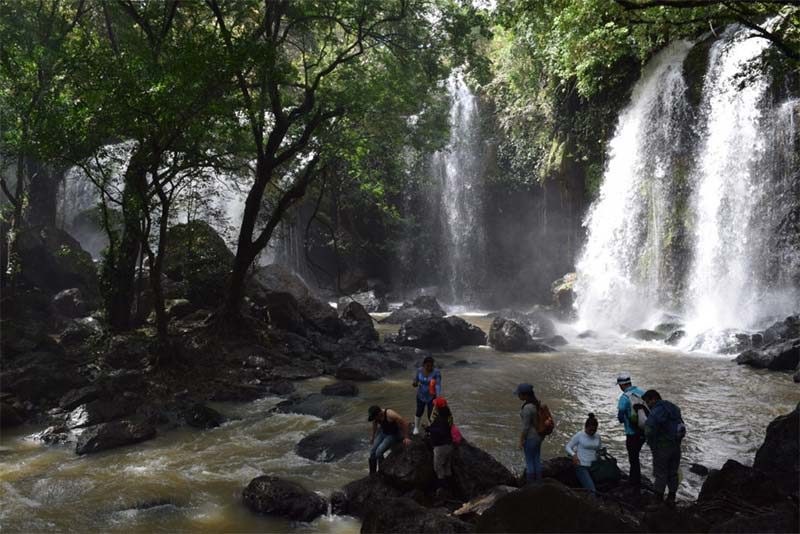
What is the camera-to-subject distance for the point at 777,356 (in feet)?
48.5

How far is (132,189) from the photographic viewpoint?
14.1 metres

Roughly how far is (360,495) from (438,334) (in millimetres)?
13026

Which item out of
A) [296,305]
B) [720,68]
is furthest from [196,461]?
[720,68]

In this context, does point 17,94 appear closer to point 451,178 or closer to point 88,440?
point 88,440

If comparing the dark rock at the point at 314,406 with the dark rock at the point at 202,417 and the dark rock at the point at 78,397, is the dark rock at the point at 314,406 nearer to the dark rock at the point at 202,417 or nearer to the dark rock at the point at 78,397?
the dark rock at the point at 202,417

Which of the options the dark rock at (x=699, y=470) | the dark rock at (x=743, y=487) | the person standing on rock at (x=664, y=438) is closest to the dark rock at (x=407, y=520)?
the person standing on rock at (x=664, y=438)

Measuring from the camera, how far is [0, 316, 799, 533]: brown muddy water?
7.69 m

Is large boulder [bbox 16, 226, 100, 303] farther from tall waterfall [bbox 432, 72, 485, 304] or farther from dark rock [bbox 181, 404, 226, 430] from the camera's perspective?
tall waterfall [bbox 432, 72, 485, 304]

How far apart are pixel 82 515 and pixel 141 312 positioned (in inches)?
456

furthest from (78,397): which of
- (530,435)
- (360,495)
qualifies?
(530,435)

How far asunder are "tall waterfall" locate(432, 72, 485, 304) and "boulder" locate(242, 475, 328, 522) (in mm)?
26813

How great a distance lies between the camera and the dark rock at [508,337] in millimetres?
19547

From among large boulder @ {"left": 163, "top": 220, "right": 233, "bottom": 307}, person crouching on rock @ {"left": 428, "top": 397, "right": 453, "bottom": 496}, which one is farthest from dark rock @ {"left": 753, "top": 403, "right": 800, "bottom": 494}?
large boulder @ {"left": 163, "top": 220, "right": 233, "bottom": 307}

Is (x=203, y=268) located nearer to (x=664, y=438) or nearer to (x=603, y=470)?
(x=603, y=470)
